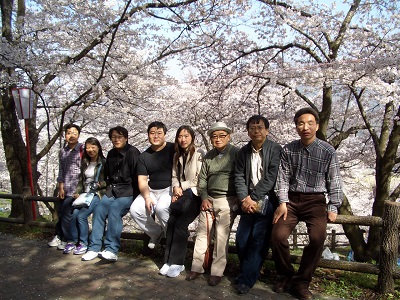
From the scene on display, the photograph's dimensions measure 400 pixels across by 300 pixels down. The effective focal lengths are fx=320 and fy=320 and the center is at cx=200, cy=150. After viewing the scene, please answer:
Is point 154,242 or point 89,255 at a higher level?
point 154,242

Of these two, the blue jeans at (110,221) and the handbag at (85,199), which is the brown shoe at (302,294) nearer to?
the blue jeans at (110,221)

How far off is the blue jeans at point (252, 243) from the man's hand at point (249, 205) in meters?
0.13

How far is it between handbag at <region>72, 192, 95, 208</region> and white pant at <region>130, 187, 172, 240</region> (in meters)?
0.68

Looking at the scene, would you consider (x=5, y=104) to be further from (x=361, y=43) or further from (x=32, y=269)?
(x=361, y=43)

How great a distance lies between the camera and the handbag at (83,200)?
420 centimetres

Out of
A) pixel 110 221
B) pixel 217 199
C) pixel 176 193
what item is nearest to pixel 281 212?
pixel 217 199

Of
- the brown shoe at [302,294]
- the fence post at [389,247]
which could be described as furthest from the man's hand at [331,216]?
the brown shoe at [302,294]

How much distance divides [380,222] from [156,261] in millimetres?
2607

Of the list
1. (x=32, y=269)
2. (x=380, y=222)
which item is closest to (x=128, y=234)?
(x=32, y=269)

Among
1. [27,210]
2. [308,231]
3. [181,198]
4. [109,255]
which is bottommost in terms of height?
[109,255]

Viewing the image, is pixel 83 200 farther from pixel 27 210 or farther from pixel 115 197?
pixel 27 210

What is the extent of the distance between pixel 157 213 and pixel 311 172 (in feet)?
6.01

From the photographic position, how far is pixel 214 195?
358 cm

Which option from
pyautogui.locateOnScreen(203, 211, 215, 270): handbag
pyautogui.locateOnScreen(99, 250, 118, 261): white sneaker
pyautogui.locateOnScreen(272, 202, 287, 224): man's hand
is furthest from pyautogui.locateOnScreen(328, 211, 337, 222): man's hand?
pyautogui.locateOnScreen(99, 250, 118, 261): white sneaker
